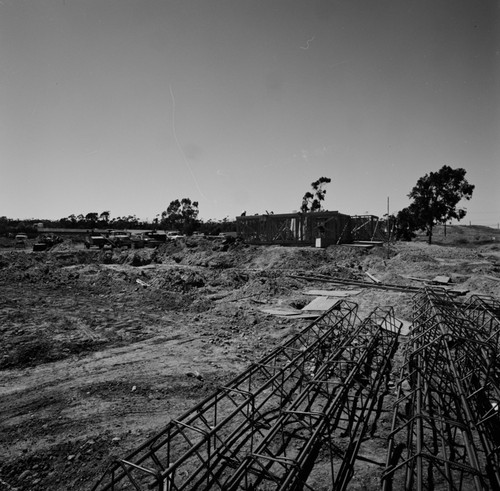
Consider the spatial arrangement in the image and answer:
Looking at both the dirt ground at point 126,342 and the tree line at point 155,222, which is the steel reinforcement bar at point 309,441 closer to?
the dirt ground at point 126,342

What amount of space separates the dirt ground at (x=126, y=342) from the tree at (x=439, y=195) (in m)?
15.2

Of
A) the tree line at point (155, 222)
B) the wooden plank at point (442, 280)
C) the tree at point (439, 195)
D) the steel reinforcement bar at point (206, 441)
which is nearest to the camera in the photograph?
the steel reinforcement bar at point (206, 441)

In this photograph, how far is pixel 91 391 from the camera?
736cm

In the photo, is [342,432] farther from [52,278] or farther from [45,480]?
[52,278]

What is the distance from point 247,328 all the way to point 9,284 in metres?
16.3

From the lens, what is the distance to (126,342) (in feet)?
35.1

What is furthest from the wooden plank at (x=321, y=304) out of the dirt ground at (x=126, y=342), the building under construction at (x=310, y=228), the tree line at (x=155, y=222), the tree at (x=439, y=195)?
the tree line at (x=155, y=222)

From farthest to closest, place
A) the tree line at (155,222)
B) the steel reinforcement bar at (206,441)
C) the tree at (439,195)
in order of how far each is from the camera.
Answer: the tree line at (155,222), the tree at (439,195), the steel reinforcement bar at (206,441)

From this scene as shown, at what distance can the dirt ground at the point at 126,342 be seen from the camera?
18.2ft

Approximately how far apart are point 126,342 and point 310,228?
24574 millimetres

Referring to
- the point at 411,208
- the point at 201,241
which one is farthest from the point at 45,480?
the point at 411,208

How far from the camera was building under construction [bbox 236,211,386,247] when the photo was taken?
31594 millimetres

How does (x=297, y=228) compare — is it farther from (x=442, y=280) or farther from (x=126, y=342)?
(x=126, y=342)

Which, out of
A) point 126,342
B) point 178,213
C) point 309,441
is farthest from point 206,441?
point 178,213
